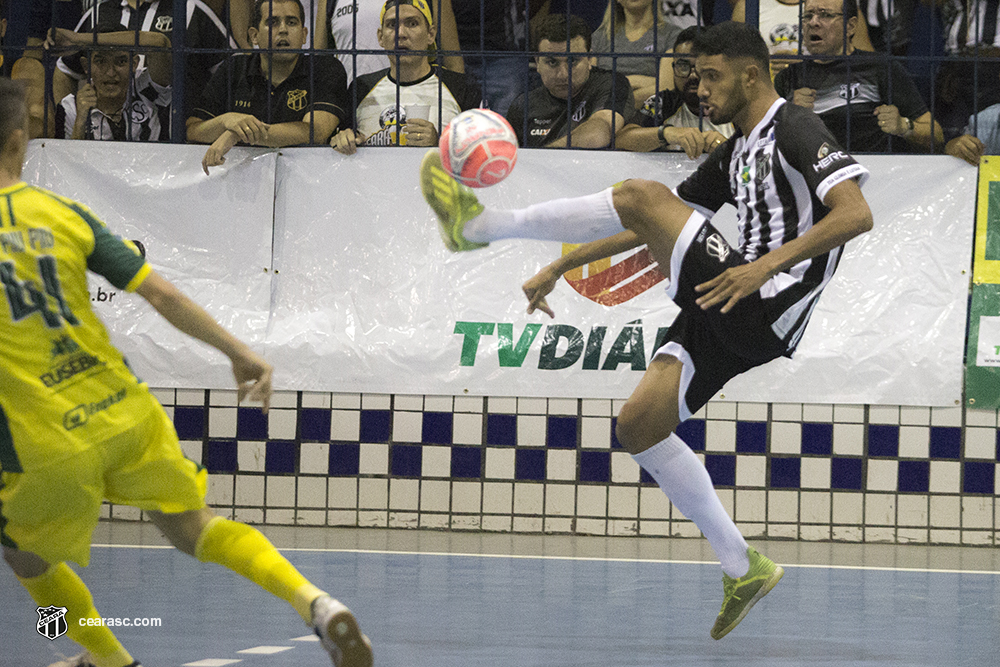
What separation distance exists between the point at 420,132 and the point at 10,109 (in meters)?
4.08

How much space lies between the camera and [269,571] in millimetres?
3182

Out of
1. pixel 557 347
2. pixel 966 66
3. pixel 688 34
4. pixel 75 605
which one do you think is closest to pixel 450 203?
pixel 557 347

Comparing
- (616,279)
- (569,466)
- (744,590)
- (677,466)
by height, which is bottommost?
(569,466)

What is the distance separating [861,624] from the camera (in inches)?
189

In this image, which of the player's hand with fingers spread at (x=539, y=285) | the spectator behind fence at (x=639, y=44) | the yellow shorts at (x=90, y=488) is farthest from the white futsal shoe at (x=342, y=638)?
the spectator behind fence at (x=639, y=44)

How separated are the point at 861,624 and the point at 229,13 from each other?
488 centimetres

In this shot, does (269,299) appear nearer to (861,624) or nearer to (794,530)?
(794,530)

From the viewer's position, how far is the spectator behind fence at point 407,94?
701 centimetres

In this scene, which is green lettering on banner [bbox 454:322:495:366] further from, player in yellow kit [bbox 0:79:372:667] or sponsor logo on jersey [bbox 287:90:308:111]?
player in yellow kit [bbox 0:79:372:667]

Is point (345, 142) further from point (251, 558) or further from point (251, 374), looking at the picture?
point (251, 558)

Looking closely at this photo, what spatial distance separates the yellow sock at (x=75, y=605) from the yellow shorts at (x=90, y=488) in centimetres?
28

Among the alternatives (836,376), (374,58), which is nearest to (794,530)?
(836,376)

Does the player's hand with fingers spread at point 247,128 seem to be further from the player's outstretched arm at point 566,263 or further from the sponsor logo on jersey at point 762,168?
the sponsor logo on jersey at point 762,168

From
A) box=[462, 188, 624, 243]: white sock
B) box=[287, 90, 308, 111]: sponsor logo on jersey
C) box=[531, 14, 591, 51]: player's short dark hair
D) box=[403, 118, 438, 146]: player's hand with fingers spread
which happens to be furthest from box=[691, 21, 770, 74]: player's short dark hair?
box=[287, 90, 308, 111]: sponsor logo on jersey
